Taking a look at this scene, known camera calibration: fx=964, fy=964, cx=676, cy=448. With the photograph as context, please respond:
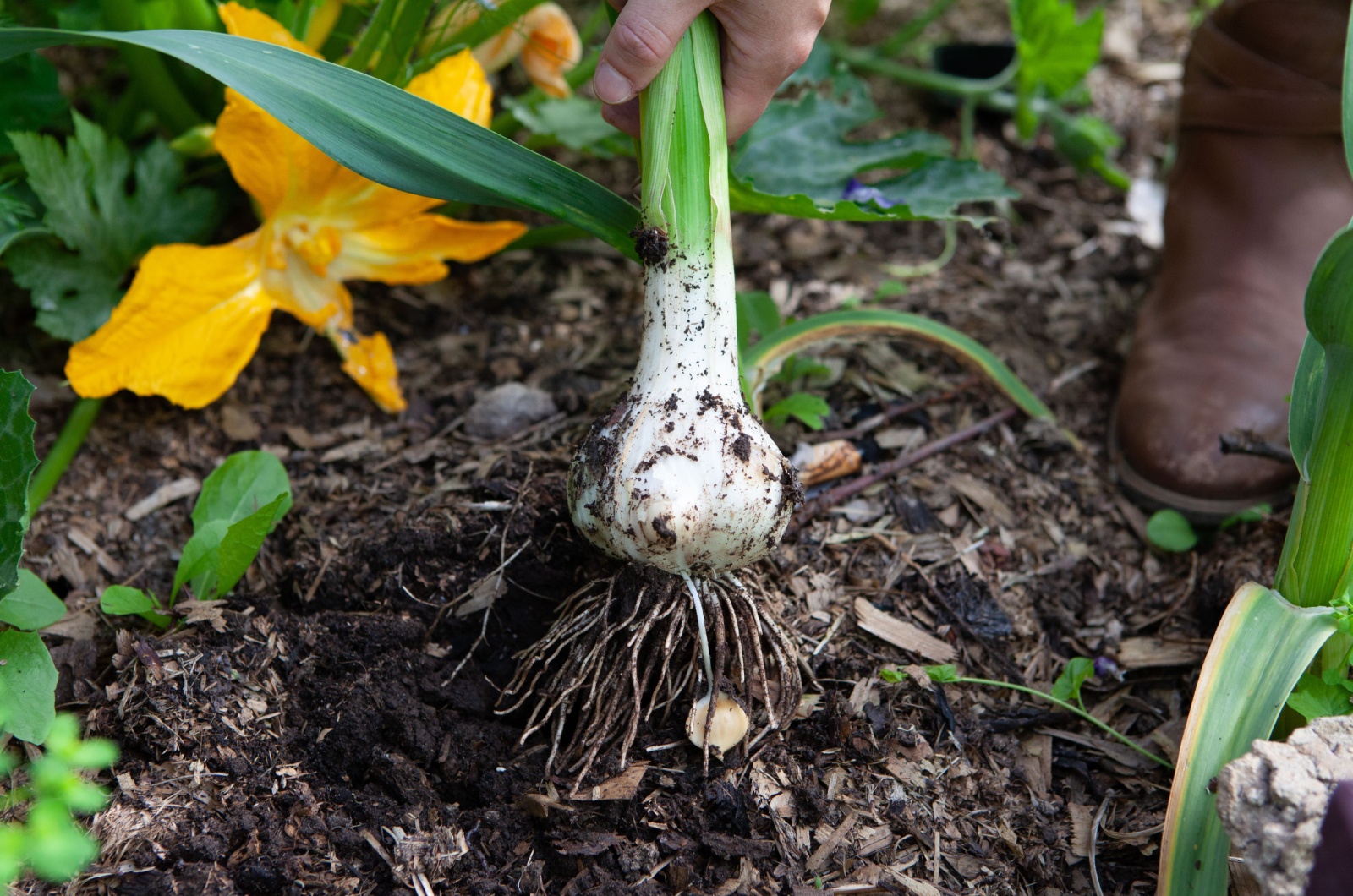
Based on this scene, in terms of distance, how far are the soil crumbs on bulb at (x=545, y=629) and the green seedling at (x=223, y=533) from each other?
5 centimetres

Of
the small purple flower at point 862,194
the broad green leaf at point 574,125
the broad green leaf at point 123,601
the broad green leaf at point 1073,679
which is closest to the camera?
the broad green leaf at point 123,601

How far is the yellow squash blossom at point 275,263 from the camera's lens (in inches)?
62.9

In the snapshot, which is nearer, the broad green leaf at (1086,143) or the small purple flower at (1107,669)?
the small purple flower at (1107,669)

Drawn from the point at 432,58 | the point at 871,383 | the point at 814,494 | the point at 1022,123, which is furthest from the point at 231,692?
the point at 1022,123

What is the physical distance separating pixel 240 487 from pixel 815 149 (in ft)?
4.19

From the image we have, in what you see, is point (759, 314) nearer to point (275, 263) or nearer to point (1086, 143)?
point (275, 263)

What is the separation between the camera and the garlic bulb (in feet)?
4.17

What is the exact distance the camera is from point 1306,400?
133 cm

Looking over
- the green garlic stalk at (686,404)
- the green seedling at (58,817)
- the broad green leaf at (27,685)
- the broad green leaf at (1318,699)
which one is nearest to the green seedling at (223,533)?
the broad green leaf at (27,685)

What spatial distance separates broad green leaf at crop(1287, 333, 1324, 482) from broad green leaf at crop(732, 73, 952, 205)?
2.70 ft

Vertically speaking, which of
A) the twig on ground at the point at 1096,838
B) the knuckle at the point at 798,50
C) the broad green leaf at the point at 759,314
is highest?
the knuckle at the point at 798,50

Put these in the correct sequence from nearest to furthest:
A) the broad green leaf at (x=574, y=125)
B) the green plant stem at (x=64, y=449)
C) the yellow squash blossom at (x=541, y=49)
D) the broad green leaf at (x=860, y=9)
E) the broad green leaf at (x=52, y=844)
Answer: the broad green leaf at (x=52, y=844), the green plant stem at (x=64, y=449), the broad green leaf at (x=574, y=125), the yellow squash blossom at (x=541, y=49), the broad green leaf at (x=860, y=9)

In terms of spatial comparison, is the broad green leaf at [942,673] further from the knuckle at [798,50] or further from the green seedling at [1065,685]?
the knuckle at [798,50]

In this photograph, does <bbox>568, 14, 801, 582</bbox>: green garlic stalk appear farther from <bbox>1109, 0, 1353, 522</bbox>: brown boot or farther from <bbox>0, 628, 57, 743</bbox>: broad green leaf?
<bbox>1109, 0, 1353, 522</bbox>: brown boot
